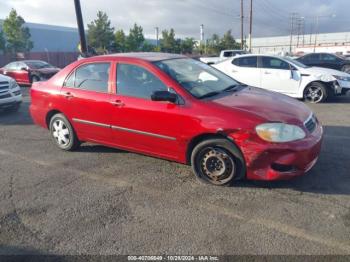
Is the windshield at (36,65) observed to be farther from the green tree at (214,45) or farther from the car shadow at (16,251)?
the green tree at (214,45)

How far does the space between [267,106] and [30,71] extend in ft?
47.4

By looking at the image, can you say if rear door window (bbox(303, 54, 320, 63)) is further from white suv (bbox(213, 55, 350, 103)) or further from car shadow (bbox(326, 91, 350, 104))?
white suv (bbox(213, 55, 350, 103))

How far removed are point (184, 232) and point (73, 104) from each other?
295 centimetres

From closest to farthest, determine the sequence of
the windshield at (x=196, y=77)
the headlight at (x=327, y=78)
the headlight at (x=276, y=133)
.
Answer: the headlight at (x=276, y=133) < the windshield at (x=196, y=77) < the headlight at (x=327, y=78)

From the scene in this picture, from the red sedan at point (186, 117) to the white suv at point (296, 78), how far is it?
505cm

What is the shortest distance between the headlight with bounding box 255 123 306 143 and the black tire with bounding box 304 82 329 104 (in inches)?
251

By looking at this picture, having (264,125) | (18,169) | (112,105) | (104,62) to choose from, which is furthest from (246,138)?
(18,169)

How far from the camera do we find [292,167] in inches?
137

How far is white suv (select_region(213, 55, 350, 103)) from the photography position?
8955 mm

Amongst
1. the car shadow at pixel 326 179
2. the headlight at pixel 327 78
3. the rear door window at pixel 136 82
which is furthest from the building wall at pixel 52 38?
the car shadow at pixel 326 179

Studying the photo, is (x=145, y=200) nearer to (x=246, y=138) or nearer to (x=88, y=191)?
(x=88, y=191)

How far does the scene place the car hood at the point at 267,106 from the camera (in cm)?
356

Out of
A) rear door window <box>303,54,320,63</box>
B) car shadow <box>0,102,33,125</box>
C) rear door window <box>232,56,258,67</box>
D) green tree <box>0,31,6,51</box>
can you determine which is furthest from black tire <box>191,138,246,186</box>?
green tree <box>0,31,6,51</box>

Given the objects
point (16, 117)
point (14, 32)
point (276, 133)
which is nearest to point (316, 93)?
point (276, 133)
